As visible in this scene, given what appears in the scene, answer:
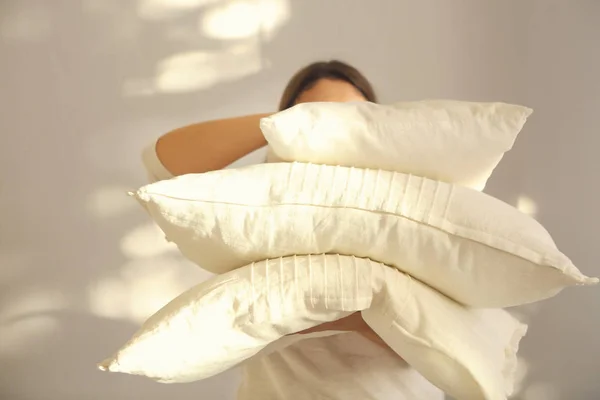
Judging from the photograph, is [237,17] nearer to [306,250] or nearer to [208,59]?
[208,59]

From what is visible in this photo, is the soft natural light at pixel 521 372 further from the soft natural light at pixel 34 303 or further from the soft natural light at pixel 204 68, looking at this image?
the soft natural light at pixel 34 303

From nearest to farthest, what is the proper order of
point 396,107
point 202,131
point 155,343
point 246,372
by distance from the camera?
point 155,343, point 396,107, point 246,372, point 202,131

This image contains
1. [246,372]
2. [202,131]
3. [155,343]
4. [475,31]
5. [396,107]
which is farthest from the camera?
[475,31]

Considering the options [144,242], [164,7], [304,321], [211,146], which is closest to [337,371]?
[304,321]

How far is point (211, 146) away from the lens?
3.90 ft

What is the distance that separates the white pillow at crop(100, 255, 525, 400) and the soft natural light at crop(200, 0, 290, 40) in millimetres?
1077

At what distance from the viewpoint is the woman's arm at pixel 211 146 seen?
3.85 feet

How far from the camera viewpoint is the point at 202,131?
1.21m

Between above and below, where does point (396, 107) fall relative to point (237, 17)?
below

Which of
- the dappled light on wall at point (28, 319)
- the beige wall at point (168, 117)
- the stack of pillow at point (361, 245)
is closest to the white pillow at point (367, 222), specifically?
the stack of pillow at point (361, 245)

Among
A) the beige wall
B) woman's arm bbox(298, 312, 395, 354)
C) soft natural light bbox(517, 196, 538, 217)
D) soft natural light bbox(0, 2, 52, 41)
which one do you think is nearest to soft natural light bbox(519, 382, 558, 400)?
the beige wall

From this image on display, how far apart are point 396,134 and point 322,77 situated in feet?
1.76

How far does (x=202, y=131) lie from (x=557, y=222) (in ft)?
3.25

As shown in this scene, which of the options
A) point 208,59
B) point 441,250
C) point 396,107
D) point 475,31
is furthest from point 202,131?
point 475,31
